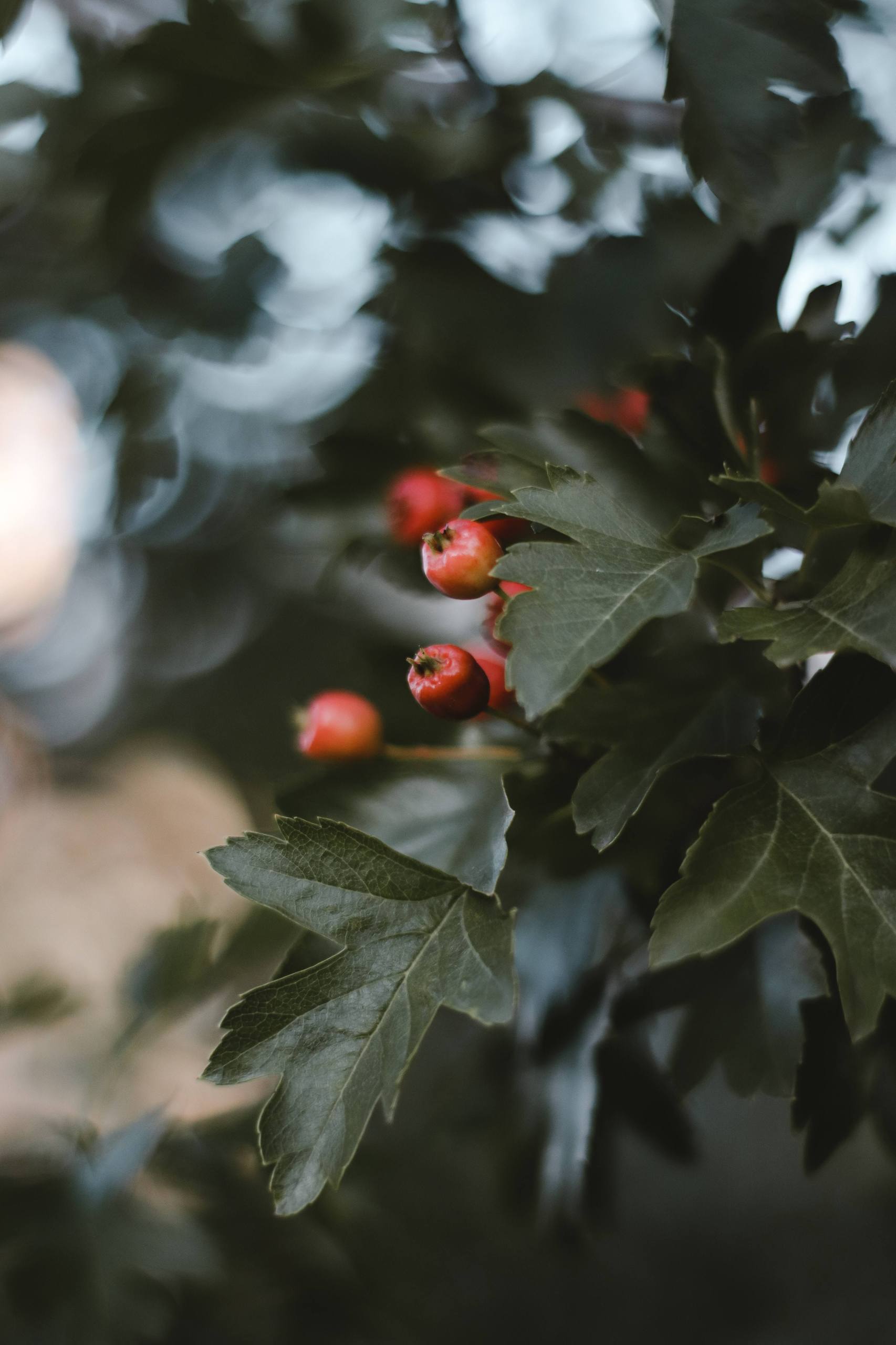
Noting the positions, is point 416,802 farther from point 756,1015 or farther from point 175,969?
point 175,969

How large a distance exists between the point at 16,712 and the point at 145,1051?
2.17m

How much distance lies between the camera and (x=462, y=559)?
423mm

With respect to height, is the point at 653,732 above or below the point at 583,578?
below

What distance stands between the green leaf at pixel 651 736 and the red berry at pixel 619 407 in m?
0.25

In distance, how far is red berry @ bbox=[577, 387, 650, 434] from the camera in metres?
0.64

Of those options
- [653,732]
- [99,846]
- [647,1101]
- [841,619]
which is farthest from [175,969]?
[99,846]

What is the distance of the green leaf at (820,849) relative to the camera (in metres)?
0.34

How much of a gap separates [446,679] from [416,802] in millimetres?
132

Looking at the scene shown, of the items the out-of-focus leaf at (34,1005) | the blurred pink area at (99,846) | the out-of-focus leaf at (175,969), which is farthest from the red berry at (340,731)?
the blurred pink area at (99,846)

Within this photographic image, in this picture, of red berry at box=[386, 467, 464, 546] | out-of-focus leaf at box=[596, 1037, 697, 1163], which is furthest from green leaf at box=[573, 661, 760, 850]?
out-of-focus leaf at box=[596, 1037, 697, 1163]

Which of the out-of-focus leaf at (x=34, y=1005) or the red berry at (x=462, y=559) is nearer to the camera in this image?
the red berry at (x=462, y=559)

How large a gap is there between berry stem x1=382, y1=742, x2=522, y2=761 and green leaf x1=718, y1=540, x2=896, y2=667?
8.4 inches

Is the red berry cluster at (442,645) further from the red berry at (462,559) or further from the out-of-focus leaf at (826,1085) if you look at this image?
the out-of-focus leaf at (826,1085)

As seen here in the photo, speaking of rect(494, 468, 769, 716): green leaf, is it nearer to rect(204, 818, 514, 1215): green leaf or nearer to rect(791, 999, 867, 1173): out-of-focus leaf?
rect(204, 818, 514, 1215): green leaf
